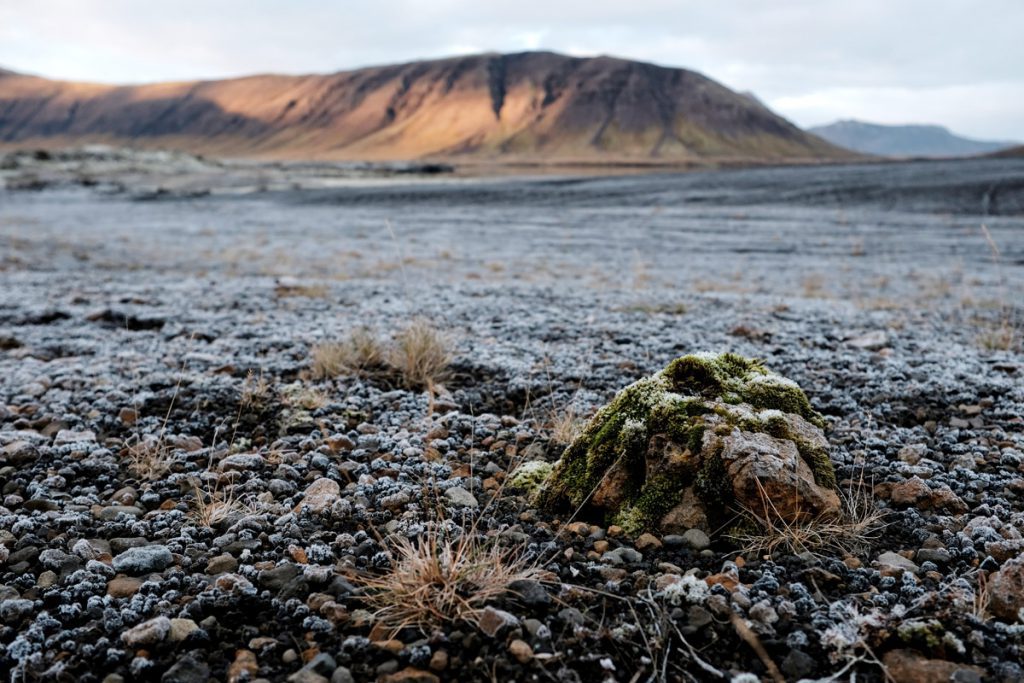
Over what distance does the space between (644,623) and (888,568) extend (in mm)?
996

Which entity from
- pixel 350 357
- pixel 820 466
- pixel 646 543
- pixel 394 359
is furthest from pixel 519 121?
pixel 646 543

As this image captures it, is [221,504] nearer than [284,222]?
Yes

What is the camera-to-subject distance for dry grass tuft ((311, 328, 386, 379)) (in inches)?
202

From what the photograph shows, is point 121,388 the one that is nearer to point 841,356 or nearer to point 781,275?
point 841,356

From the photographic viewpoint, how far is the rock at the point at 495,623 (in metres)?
2.21

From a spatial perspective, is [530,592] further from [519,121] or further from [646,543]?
[519,121]

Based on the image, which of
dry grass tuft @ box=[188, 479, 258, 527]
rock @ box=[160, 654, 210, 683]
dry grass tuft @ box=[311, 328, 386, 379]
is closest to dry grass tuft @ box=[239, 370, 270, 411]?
dry grass tuft @ box=[311, 328, 386, 379]

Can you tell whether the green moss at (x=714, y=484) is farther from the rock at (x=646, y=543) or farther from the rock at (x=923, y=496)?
the rock at (x=923, y=496)

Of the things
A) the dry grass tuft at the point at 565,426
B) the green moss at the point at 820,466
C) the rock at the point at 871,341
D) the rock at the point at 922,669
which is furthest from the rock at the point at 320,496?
the rock at the point at 871,341

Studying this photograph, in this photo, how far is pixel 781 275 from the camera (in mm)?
13266

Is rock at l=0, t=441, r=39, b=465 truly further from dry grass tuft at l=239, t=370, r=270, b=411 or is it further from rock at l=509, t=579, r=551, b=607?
rock at l=509, t=579, r=551, b=607

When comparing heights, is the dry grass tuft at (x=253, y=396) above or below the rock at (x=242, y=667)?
above

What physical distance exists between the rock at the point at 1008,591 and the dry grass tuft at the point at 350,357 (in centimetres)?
400

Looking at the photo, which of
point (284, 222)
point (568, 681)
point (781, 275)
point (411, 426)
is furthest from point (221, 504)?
point (284, 222)
